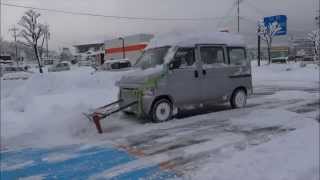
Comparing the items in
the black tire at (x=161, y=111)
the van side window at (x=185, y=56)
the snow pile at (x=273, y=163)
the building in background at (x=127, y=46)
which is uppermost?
the building in background at (x=127, y=46)

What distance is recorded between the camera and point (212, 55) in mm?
11406

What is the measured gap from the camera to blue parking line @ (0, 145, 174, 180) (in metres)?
6.11

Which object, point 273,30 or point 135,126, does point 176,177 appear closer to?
point 135,126

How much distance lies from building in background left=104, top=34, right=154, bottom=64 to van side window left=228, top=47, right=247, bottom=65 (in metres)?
53.2

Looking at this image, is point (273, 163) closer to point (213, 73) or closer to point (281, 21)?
point (213, 73)

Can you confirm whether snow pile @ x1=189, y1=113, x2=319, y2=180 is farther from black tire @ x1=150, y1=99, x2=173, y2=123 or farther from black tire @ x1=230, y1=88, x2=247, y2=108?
black tire @ x1=230, y1=88, x2=247, y2=108

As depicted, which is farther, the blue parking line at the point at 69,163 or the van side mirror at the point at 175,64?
the van side mirror at the point at 175,64

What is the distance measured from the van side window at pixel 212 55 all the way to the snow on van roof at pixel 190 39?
189 millimetres

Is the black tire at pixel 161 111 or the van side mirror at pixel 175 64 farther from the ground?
the van side mirror at pixel 175 64

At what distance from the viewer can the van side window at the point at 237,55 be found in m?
12.0

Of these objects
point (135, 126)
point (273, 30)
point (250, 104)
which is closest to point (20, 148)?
point (135, 126)

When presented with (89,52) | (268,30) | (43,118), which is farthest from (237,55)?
(89,52)

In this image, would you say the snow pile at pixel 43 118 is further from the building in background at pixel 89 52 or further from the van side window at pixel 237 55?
the building in background at pixel 89 52

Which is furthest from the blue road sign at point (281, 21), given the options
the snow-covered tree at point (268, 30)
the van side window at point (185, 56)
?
the van side window at point (185, 56)
